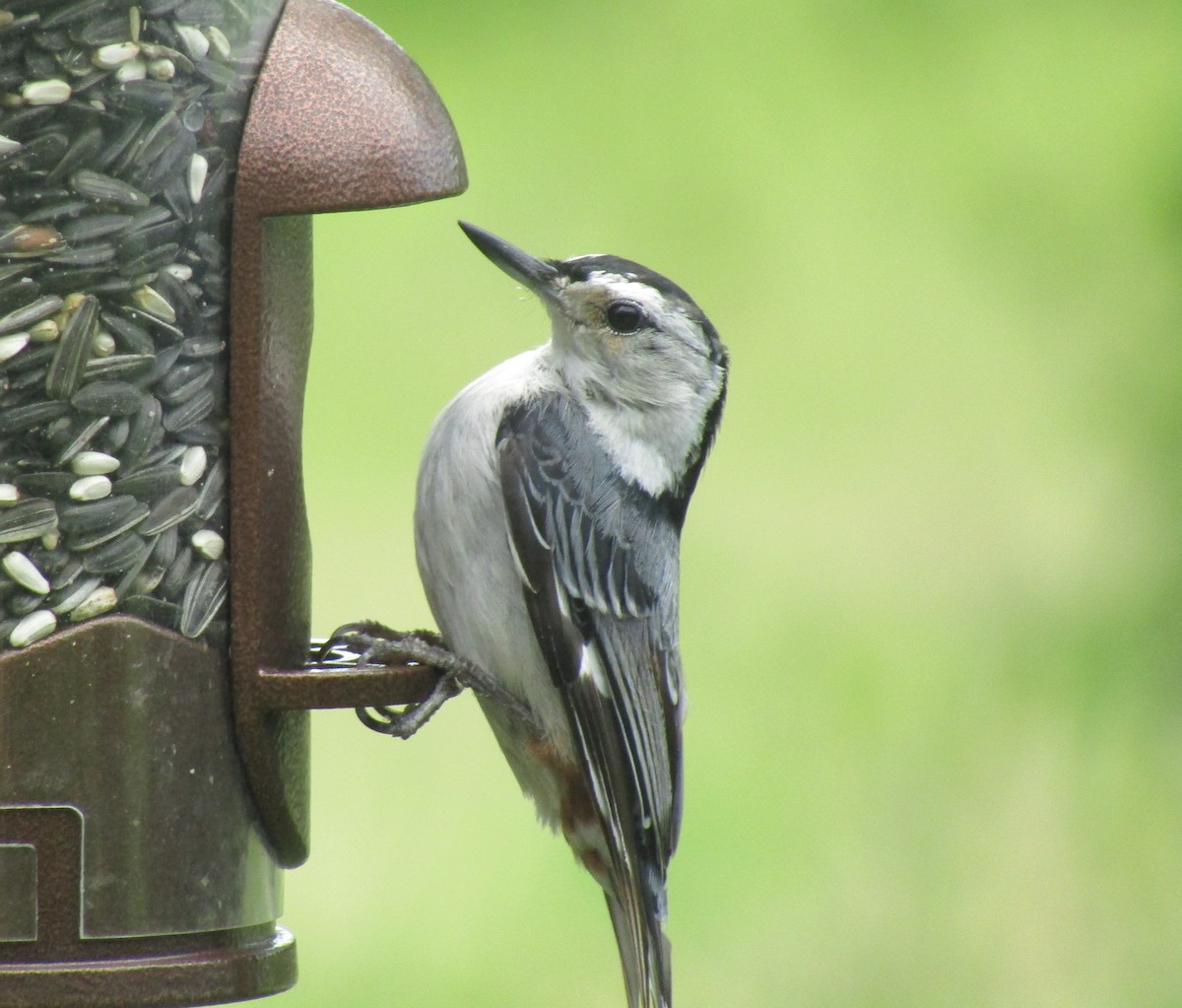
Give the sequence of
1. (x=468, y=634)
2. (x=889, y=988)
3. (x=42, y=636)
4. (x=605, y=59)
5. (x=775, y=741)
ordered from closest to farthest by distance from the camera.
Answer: (x=42, y=636)
(x=468, y=634)
(x=889, y=988)
(x=775, y=741)
(x=605, y=59)

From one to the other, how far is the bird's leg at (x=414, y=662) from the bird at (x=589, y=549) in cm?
3

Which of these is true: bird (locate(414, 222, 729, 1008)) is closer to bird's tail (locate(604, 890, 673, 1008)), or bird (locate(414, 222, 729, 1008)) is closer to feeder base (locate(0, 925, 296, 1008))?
bird's tail (locate(604, 890, 673, 1008))

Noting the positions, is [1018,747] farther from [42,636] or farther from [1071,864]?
[42,636]

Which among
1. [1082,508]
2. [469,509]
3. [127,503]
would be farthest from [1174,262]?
[127,503]

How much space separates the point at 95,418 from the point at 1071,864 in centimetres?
431

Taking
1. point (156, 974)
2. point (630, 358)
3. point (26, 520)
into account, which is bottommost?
point (156, 974)

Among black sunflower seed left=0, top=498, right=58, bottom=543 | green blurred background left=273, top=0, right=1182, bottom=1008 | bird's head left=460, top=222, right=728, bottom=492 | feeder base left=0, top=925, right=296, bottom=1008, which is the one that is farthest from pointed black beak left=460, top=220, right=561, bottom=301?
green blurred background left=273, top=0, right=1182, bottom=1008

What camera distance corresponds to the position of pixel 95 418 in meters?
3.19

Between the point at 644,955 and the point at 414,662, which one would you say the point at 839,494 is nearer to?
the point at 644,955

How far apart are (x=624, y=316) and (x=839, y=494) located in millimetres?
3078

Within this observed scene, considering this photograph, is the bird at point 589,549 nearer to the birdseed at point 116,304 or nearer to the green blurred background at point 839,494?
the birdseed at point 116,304

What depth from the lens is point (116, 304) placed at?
10.5 ft

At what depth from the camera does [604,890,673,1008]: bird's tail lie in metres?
3.89

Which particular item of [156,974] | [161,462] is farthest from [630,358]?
[156,974]
